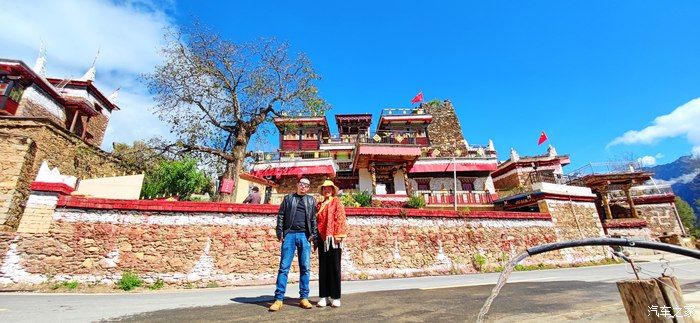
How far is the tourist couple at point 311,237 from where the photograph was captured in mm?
4266

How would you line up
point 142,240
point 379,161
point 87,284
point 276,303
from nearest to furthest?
point 276,303 → point 87,284 → point 142,240 → point 379,161

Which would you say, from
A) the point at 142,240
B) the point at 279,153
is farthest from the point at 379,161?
the point at 142,240

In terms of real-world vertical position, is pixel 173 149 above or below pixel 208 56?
below

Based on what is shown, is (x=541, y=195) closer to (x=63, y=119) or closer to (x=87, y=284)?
(x=87, y=284)

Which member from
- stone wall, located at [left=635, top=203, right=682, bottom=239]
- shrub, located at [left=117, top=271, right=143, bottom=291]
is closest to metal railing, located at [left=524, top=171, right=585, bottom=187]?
stone wall, located at [left=635, top=203, right=682, bottom=239]

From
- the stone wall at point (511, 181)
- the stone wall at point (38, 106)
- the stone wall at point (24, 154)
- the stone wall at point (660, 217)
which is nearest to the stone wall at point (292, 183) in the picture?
the stone wall at point (24, 154)

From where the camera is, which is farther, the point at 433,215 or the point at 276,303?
the point at 433,215

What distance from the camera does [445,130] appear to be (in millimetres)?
38250

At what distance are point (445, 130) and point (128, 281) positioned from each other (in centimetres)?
3622

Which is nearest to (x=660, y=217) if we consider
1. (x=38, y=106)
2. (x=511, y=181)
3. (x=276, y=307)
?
(x=511, y=181)

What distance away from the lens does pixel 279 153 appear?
84.6 feet

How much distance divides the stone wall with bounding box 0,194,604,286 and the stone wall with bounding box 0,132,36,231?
4430 mm

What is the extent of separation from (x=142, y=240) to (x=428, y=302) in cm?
793

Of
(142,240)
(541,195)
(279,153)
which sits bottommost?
(142,240)
